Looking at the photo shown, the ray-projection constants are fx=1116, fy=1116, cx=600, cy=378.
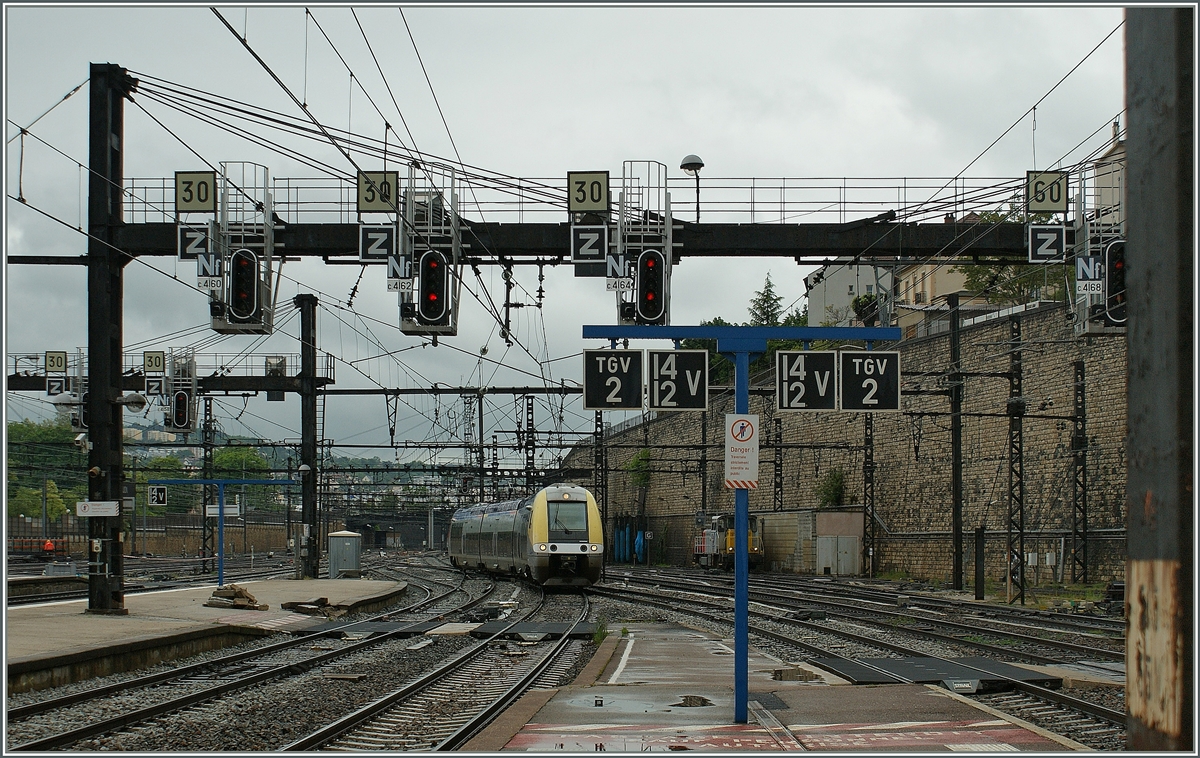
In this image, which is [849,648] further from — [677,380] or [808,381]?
[677,380]

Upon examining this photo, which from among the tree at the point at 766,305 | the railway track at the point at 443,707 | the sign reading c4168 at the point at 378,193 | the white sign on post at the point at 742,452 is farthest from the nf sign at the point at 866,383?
the tree at the point at 766,305

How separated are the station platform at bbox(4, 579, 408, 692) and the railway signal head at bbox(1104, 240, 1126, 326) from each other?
49.2 ft

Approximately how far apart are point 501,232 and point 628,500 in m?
64.4

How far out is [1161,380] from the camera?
211 inches

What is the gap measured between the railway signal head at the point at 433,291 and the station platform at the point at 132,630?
231 inches

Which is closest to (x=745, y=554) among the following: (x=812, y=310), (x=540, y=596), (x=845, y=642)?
(x=845, y=642)

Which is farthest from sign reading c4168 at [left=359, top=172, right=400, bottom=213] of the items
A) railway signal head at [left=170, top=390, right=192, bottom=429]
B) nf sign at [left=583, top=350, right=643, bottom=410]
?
railway signal head at [left=170, top=390, right=192, bottom=429]

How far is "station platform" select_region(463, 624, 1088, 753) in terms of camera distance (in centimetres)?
868

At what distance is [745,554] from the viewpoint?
1072cm

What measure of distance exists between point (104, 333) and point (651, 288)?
9.96 metres

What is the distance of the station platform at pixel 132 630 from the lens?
41.8ft

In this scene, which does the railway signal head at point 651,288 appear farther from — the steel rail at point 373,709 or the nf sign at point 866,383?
the nf sign at point 866,383

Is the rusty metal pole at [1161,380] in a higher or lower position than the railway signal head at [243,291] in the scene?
lower

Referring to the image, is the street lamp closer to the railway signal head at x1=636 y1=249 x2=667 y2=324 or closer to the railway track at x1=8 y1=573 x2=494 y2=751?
the railway signal head at x1=636 y1=249 x2=667 y2=324
